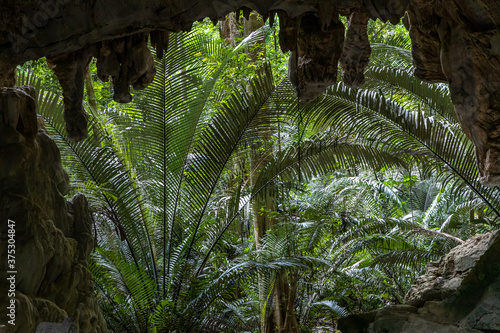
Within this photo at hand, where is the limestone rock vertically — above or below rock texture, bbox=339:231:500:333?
below

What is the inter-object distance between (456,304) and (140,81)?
9.98 feet

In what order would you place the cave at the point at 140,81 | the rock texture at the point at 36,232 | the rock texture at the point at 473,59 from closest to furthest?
the rock texture at the point at 36,232 → the cave at the point at 140,81 → the rock texture at the point at 473,59

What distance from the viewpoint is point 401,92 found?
6.97 m

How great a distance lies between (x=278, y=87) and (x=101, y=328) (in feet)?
10.2

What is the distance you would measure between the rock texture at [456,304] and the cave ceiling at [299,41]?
738mm

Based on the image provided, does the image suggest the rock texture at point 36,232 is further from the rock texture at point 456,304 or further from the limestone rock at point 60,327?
the rock texture at point 456,304

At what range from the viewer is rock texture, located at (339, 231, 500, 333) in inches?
153

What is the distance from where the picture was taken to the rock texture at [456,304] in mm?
3896

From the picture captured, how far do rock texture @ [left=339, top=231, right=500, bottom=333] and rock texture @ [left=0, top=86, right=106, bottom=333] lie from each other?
7.27ft

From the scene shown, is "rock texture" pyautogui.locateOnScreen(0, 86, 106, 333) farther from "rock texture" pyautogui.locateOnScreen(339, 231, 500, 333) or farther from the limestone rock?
"rock texture" pyautogui.locateOnScreen(339, 231, 500, 333)

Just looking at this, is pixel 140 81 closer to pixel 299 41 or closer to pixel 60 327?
pixel 299 41

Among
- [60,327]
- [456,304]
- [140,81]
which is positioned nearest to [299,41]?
[140,81]

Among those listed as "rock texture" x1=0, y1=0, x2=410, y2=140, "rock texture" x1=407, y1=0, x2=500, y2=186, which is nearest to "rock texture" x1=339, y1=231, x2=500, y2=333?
"rock texture" x1=407, y1=0, x2=500, y2=186

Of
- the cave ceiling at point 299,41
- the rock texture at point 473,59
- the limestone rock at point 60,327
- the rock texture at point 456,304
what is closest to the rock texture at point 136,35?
the cave ceiling at point 299,41
